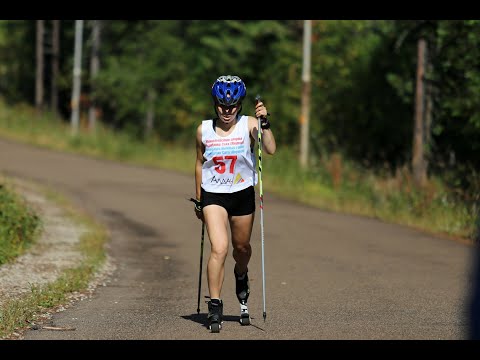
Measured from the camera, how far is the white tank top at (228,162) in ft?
30.8

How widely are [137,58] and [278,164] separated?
22.3 metres

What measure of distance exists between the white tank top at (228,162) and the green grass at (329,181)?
9107 mm

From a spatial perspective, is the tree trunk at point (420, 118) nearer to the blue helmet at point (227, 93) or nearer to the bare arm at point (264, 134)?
the bare arm at point (264, 134)

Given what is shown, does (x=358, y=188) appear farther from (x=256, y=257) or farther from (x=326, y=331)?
(x=326, y=331)

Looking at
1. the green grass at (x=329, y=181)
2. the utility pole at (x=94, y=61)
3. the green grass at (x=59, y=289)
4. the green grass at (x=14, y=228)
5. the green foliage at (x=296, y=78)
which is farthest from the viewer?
the utility pole at (x=94, y=61)

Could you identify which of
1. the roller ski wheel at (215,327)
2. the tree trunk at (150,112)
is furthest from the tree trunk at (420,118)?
the tree trunk at (150,112)

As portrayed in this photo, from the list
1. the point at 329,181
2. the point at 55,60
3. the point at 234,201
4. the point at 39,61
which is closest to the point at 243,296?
the point at 234,201

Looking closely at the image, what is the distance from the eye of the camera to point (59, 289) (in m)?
11.4

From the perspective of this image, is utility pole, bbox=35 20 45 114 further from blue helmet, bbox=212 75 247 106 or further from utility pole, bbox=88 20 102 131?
blue helmet, bbox=212 75 247 106

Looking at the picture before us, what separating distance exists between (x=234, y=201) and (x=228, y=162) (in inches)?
13.4

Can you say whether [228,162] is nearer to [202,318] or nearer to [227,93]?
[227,93]

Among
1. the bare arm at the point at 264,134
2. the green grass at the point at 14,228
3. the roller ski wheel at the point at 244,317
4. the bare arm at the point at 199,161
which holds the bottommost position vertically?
the green grass at the point at 14,228

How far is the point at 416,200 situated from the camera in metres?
20.9
